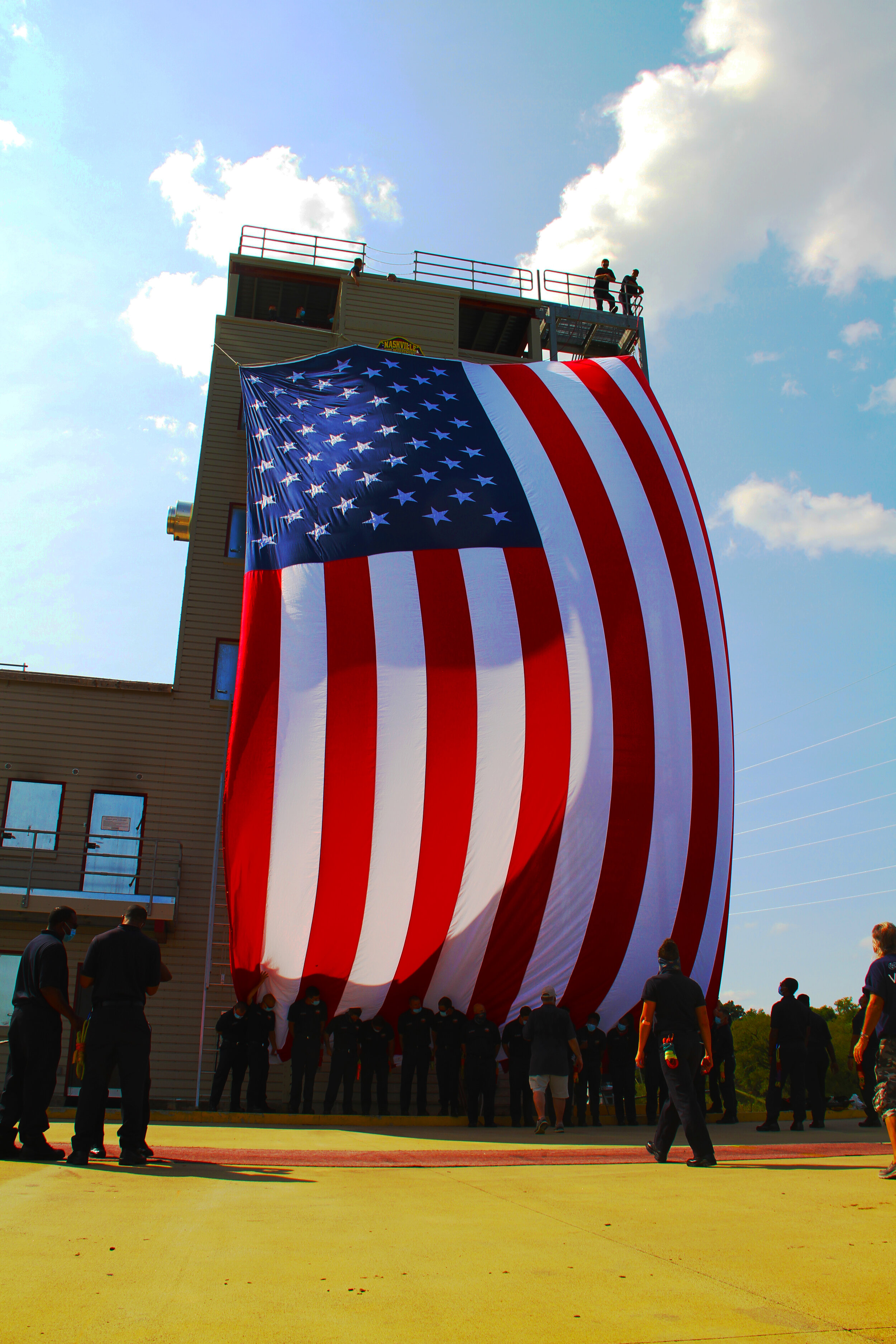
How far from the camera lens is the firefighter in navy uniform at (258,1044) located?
12.6 metres

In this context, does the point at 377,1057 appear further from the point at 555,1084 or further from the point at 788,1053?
the point at 788,1053

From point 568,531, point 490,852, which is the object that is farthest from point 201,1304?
point 568,531

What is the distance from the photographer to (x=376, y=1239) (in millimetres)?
3842

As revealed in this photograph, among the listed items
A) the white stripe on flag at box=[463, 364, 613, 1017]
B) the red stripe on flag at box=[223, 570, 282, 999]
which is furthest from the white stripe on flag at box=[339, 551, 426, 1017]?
the white stripe on flag at box=[463, 364, 613, 1017]

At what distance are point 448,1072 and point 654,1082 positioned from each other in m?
2.77

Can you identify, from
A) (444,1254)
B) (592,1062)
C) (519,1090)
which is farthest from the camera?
(519,1090)

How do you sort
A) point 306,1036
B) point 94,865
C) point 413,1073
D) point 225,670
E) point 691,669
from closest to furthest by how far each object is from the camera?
point 306,1036
point 413,1073
point 691,669
point 94,865
point 225,670

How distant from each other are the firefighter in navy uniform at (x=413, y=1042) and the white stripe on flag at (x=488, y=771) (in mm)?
201

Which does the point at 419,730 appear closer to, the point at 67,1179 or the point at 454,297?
the point at 67,1179

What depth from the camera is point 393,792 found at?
39.7ft

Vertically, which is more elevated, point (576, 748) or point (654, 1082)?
point (576, 748)

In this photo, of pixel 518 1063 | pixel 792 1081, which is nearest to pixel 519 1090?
pixel 518 1063

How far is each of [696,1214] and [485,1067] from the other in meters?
7.63

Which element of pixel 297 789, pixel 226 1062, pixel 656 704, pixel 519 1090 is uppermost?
pixel 656 704
